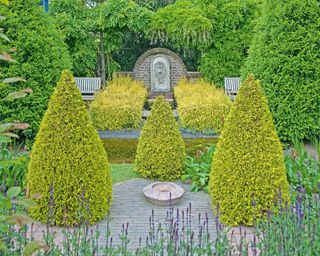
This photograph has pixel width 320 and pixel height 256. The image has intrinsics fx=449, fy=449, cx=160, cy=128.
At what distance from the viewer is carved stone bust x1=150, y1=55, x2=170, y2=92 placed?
13.1 meters

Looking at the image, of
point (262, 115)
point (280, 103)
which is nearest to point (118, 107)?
point (280, 103)

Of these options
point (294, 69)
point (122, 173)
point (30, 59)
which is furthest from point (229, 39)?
point (122, 173)

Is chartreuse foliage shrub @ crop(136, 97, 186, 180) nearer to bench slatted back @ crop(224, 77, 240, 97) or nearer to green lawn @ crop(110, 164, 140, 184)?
green lawn @ crop(110, 164, 140, 184)

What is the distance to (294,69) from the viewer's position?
24.8ft

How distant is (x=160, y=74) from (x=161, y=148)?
7.52 m

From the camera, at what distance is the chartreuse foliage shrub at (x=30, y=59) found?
289 inches

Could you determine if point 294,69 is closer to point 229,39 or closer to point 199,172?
point 199,172

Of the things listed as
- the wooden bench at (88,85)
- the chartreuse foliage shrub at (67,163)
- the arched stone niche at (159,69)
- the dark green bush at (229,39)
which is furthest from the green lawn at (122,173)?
the dark green bush at (229,39)

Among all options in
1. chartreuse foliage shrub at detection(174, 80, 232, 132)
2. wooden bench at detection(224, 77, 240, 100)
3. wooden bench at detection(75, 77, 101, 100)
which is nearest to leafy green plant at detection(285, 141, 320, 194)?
chartreuse foliage shrub at detection(174, 80, 232, 132)

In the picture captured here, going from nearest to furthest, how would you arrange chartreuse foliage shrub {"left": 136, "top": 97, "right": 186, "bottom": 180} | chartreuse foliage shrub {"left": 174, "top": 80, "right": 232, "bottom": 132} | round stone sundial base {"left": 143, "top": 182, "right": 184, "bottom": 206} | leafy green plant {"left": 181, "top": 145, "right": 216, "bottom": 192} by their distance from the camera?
round stone sundial base {"left": 143, "top": 182, "right": 184, "bottom": 206}
leafy green plant {"left": 181, "top": 145, "right": 216, "bottom": 192}
chartreuse foliage shrub {"left": 136, "top": 97, "right": 186, "bottom": 180}
chartreuse foliage shrub {"left": 174, "top": 80, "right": 232, "bottom": 132}

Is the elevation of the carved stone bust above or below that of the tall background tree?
below

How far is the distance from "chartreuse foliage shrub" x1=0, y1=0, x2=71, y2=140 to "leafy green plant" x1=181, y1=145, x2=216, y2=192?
2873 millimetres

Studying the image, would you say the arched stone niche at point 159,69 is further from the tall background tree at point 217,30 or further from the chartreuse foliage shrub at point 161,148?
the chartreuse foliage shrub at point 161,148

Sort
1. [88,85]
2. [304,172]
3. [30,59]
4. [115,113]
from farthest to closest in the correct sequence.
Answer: [88,85] → [115,113] → [30,59] → [304,172]
